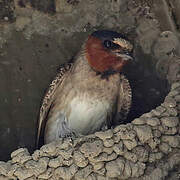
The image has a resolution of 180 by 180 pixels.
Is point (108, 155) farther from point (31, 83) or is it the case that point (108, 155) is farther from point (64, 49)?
point (64, 49)

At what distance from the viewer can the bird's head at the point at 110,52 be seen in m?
5.25

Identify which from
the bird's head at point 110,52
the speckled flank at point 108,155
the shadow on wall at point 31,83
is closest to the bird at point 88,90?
the bird's head at point 110,52

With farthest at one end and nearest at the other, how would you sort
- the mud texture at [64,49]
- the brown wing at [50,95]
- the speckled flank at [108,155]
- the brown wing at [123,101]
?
the mud texture at [64,49] → the brown wing at [123,101] → the brown wing at [50,95] → the speckled flank at [108,155]

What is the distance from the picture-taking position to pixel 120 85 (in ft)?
18.5

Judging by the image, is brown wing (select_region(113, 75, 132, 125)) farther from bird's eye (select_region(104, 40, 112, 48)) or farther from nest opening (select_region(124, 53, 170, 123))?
bird's eye (select_region(104, 40, 112, 48))

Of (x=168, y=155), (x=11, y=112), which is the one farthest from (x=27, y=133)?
(x=168, y=155)

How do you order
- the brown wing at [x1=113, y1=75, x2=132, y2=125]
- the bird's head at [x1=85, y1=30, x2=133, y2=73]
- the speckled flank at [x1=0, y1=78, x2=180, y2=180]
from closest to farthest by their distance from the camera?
1. the speckled flank at [x1=0, y1=78, x2=180, y2=180]
2. the bird's head at [x1=85, y1=30, x2=133, y2=73]
3. the brown wing at [x1=113, y1=75, x2=132, y2=125]

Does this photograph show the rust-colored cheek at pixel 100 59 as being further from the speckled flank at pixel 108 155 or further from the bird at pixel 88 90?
the speckled flank at pixel 108 155

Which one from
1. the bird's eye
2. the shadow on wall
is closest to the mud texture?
the shadow on wall

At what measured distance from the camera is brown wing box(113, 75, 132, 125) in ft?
18.5

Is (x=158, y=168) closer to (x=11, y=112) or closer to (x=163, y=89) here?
(x=163, y=89)

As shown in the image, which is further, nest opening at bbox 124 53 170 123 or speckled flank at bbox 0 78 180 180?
nest opening at bbox 124 53 170 123

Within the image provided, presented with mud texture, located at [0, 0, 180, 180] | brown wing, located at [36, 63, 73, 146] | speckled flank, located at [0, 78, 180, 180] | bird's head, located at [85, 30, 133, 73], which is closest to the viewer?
speckled flank, located at [0, 78, 180, 180]

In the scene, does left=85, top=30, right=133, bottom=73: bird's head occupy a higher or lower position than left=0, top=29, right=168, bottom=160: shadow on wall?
higher
